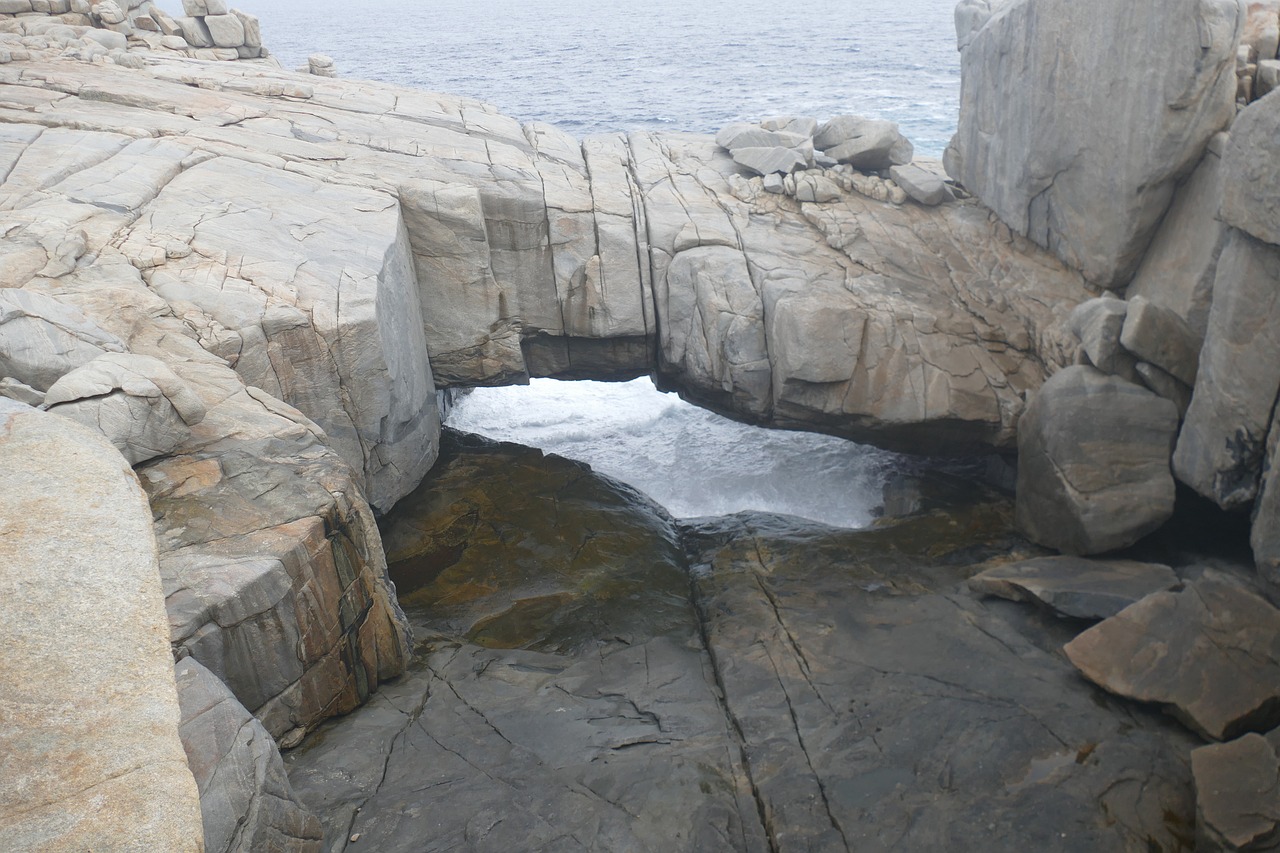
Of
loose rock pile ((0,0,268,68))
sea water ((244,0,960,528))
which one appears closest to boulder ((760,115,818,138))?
sea water ((244,0,960,528))

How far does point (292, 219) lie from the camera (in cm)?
972

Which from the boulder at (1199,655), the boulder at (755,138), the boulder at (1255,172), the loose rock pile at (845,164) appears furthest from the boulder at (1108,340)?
the boulder at (755,138)

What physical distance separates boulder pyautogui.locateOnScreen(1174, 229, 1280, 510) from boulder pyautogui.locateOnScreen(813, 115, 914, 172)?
19.4 ft

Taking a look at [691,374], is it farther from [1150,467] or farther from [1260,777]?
[1260,777]

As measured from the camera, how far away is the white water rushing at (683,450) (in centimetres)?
1234

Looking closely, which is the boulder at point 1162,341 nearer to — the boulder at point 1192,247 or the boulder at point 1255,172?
the boulder at point 1192,247

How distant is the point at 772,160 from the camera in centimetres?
1308

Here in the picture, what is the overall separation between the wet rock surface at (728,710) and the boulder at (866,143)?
550 cm

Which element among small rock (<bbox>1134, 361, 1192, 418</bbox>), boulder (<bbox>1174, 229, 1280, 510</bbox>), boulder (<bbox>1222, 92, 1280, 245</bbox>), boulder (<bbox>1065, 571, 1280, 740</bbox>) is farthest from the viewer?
small rock (<bbox>1134, 361, 1192, 418</bbox>)

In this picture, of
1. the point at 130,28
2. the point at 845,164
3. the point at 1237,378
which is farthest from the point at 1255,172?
the point at 130,28

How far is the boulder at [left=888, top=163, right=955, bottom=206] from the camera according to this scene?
488 inches

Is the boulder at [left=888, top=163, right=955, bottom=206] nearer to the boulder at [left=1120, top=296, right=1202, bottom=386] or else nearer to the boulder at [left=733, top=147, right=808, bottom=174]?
the boulder at [left=733, top=147, right=808, bottom=174]

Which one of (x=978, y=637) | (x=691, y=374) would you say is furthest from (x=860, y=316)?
(x=978, y=637)

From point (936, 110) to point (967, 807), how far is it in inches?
1054
